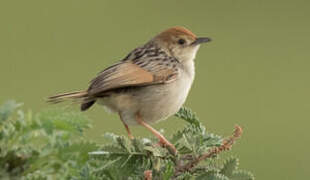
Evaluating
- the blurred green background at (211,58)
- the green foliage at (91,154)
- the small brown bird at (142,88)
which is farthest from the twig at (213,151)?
the blurred green background at (211,58)

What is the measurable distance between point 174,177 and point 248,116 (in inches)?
366

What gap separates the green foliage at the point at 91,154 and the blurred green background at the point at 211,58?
20.0ft

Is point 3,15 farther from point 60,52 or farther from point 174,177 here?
point 174,177

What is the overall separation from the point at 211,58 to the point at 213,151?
13230 mm

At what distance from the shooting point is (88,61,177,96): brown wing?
15.3ft

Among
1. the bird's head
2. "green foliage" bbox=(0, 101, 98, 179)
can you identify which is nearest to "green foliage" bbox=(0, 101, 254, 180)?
"green foliage" bbox=(0, 101, 98, 179)

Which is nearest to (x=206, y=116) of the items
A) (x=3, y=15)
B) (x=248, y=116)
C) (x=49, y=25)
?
→ (x=248, y=116)

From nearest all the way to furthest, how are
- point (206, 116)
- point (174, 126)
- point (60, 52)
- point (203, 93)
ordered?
point (174, 126), point (206, 116), point (203, 93), point (60, 52)

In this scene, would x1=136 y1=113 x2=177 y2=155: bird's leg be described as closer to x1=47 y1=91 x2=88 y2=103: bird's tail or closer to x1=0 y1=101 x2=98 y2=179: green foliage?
x1=0 y1=101 x2=98 y2=179: green foliage

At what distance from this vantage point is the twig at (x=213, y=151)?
10.8ft

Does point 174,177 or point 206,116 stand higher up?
point 174,177

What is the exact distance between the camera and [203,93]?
13.9 m

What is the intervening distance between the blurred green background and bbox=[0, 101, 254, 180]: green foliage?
6082 millimetres

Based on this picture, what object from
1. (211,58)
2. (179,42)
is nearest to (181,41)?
(179,42)
